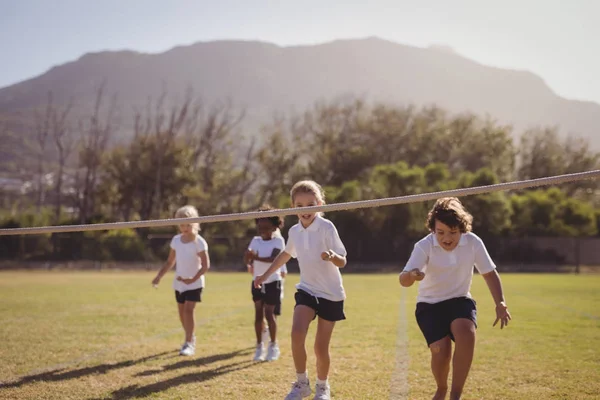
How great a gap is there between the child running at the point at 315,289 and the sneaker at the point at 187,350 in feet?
10.4

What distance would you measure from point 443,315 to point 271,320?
396 centimetres

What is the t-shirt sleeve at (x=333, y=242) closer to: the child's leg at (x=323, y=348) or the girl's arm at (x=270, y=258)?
the child's leg at (x=323, y=348)

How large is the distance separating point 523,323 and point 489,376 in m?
5.74

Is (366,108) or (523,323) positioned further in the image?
(366,108)

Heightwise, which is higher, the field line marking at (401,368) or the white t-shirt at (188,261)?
the white t-shirt at (188,261)

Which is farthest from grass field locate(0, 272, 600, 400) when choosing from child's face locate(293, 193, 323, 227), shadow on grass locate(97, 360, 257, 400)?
child's face locate(293, 193, 323, 227)

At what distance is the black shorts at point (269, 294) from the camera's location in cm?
923

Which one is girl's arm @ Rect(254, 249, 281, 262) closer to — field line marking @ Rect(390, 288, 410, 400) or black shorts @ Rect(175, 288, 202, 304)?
black shorts @ Rect(175, 288, 202, 304)

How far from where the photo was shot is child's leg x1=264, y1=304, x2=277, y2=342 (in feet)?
29.6

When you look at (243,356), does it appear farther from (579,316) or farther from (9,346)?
(579,316)

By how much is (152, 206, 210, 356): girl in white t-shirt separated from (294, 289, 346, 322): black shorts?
316 centimetres

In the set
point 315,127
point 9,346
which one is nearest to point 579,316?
point 9,346

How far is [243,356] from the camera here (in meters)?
9.15

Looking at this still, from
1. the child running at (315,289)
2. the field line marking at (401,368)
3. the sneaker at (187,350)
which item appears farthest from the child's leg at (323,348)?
the sneaker at (187,350)
